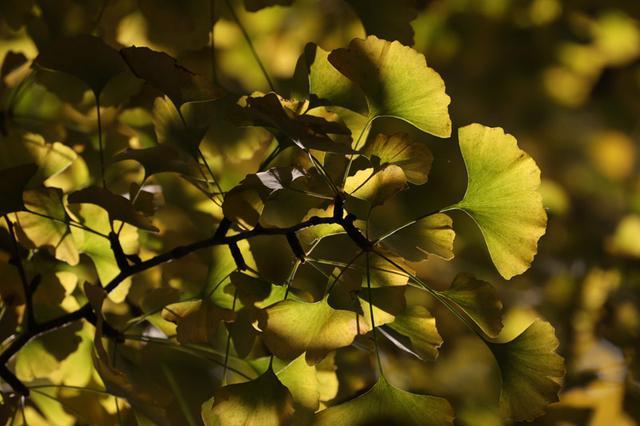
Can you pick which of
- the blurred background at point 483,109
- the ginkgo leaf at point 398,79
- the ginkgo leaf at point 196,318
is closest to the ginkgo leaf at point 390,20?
the blurred background at point 483,109

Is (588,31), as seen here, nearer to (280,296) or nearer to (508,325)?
(508,325)

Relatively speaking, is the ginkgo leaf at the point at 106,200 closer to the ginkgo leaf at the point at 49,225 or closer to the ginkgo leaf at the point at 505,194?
the ginkgo leaf at the point at 49,225

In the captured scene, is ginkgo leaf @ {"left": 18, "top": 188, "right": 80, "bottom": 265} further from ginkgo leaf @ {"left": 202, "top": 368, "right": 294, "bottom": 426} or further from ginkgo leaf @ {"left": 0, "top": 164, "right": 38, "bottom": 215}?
ginkgo leaf @ {"left": 202, "top": 368, "right": 294, "bottom": 426}

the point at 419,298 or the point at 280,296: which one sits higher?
the point at 280,296

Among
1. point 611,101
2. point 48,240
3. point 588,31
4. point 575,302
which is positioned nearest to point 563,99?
point 611,101

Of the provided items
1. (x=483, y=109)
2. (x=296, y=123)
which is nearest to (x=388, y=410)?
(x=296, y=123)

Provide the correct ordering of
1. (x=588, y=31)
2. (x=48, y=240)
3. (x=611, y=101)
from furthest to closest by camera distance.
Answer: (x=611, y=101) < (x=588, y=31) < (x=48, y=240)

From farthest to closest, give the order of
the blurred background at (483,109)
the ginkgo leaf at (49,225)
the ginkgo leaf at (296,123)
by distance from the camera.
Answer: the blurred background at (483,109) → the ginkgo leaf at (49,225) → the ginkgo leaf at (296,123)
